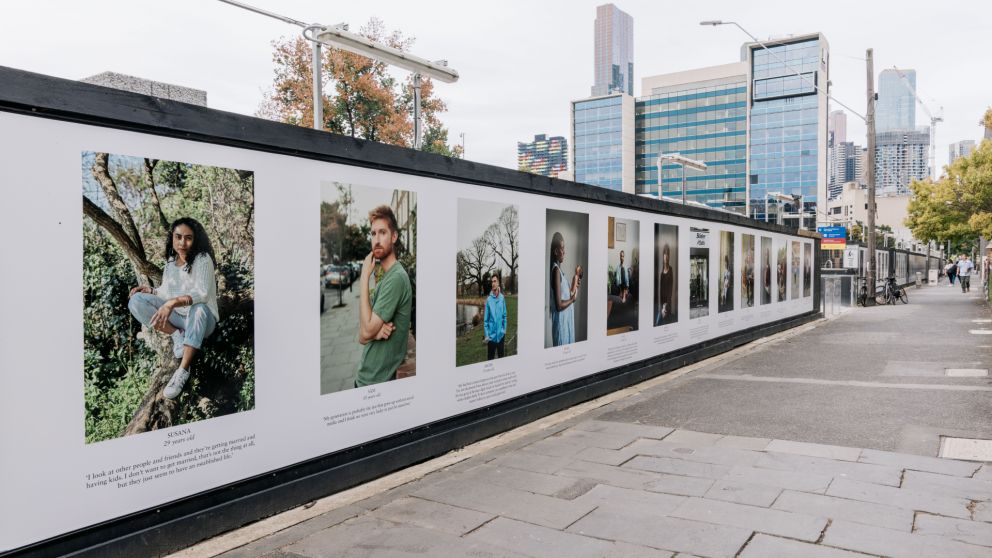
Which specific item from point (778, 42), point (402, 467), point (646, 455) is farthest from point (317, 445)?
point (778, 42)

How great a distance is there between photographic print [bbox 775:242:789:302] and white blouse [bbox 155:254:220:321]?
14160mm

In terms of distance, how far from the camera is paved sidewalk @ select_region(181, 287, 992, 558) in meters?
4.03

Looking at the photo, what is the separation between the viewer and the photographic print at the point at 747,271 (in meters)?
13.5

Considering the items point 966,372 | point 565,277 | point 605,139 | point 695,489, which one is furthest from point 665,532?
point 605,139

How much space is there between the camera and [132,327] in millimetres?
3717

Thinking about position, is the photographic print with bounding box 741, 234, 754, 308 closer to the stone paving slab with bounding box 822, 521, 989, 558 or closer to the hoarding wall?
the hoarding wall

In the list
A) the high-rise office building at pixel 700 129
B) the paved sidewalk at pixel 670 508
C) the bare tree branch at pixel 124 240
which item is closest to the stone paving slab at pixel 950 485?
the paved sidewalk at pixel 670 508

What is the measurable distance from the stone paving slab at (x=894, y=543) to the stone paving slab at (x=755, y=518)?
121 mm

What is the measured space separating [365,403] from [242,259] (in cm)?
150

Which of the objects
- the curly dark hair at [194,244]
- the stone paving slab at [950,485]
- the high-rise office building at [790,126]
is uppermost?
the high-rise office building at [790,126]

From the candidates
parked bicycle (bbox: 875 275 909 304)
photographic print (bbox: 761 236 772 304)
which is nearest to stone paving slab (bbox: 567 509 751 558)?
photographic print (bbox: 761 236 772 304)

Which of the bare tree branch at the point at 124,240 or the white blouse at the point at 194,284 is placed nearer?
the bare tree branch at the point at 124,240

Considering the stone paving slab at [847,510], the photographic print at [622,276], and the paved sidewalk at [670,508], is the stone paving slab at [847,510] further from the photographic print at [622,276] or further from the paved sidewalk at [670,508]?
the photographic print at [622,276]

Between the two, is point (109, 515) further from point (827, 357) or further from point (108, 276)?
point (827, 357)
